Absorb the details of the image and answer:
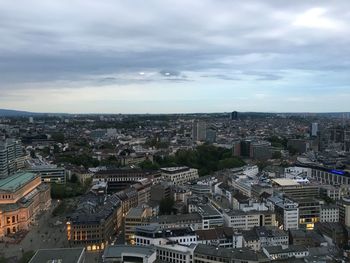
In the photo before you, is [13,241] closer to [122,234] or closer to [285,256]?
[122,234]

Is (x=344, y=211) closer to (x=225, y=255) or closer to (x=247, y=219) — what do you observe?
(x=247, y=219)

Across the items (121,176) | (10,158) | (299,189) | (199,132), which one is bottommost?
(299,189)

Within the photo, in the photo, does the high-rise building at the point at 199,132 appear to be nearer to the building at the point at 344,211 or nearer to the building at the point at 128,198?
the building at the point at 128,198

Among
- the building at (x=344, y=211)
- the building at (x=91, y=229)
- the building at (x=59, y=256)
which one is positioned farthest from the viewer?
the building at (x=344, y=211)

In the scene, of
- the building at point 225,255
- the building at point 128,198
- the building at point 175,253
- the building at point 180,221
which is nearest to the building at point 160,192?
the building at point 128,198

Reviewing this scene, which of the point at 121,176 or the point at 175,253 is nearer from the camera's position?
the point at 175,253

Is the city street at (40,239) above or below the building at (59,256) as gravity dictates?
below

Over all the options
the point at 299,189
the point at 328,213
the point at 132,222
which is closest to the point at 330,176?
the point at 299,189

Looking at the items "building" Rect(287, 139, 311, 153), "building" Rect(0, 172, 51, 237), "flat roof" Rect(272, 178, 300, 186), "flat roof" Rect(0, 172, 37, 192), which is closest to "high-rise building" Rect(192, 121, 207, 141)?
"building" Rect(287, 139, 311, 153)
